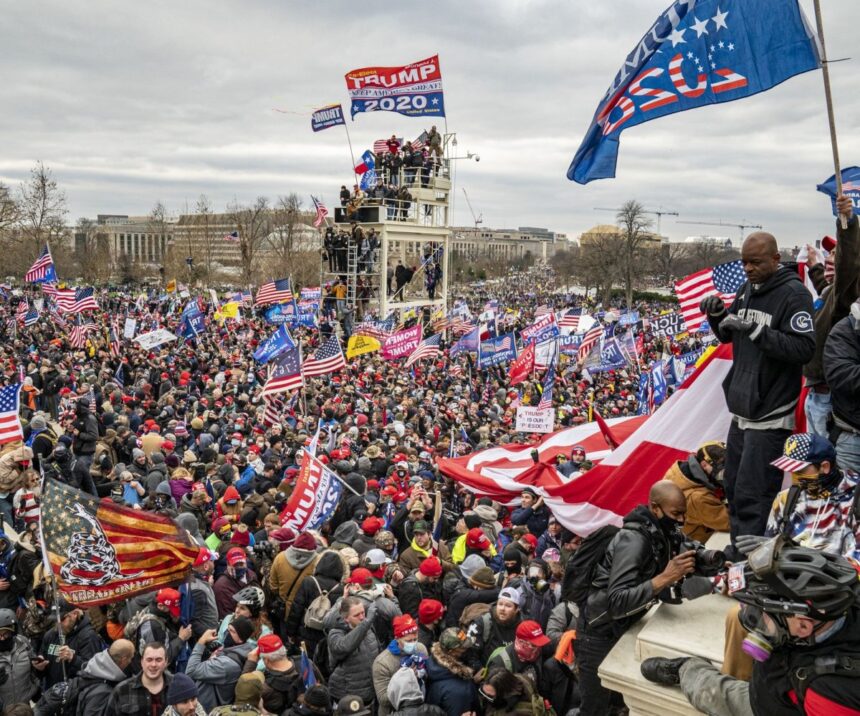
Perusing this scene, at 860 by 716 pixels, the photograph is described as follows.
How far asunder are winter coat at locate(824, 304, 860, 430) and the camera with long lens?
106 centimetres

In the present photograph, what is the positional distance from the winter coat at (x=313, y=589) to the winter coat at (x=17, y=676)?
2.01 meters

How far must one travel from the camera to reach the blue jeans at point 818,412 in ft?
14.2

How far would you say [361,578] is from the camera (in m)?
6.01

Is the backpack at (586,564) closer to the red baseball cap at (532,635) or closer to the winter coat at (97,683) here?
the red baseball cap at (532,635)

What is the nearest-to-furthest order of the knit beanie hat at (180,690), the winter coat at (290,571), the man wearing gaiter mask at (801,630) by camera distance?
1. the man wearing gaiter mask at (801,630)
2. the knit beanie hat at (180,690)
3. the winter coat at (290,571)

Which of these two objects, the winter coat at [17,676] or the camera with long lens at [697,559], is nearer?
the camera with long lens at [697,559]

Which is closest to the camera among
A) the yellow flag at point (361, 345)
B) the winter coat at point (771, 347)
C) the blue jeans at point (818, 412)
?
the winter coat at point (771, 347)

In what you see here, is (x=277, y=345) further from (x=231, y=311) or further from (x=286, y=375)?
(x=231, y=311)

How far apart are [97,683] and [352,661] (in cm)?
179

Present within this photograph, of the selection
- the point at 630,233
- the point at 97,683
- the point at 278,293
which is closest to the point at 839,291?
the point at 97,683

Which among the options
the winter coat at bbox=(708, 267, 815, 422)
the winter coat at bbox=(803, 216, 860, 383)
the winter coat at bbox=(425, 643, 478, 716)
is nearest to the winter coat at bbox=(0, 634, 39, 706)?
the winter coat at bbox=(425, 643, 478, 716)

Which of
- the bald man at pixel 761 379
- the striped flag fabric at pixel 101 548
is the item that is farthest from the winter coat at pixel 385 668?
the bald man at pixel 761 379

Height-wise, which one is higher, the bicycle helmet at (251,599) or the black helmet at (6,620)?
the black helmet at (6,620)

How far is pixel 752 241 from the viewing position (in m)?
4.28
